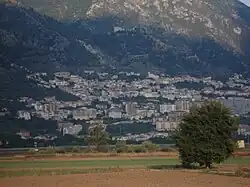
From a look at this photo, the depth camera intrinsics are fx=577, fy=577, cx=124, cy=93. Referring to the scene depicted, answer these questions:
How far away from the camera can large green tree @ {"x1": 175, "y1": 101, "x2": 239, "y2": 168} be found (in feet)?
204

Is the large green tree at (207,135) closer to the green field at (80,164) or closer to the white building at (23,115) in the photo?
the green field at (80,164)

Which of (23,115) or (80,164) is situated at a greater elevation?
(23,115)

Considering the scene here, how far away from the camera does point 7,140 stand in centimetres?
13638

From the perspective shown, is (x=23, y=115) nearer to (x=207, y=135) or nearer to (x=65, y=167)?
(x=65, y=167)

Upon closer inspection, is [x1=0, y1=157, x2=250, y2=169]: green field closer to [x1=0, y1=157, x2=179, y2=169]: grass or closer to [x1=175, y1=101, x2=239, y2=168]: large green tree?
[x1=0, y1=157, x2=179, y2=169]: grass

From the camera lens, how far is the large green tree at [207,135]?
62.0 m

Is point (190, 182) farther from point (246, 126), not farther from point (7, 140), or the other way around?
point (246, 126)

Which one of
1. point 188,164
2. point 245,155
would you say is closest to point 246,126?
point 245,155

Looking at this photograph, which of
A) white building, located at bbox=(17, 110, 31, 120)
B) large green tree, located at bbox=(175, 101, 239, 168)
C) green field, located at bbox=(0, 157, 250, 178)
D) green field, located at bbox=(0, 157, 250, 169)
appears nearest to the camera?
green field, located at bbox=(0, 157, 250, 178)

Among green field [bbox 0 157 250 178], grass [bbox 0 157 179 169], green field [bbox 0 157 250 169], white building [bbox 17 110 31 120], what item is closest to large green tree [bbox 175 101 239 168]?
green field [bbox 0 157 250 178]

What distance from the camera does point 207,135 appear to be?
2459 inches

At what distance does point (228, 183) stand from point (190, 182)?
2762 mm

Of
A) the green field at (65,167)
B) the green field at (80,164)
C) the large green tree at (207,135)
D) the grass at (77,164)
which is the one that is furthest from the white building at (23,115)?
the large green tree at (207,135)

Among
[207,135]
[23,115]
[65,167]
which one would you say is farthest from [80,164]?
[23,115]
